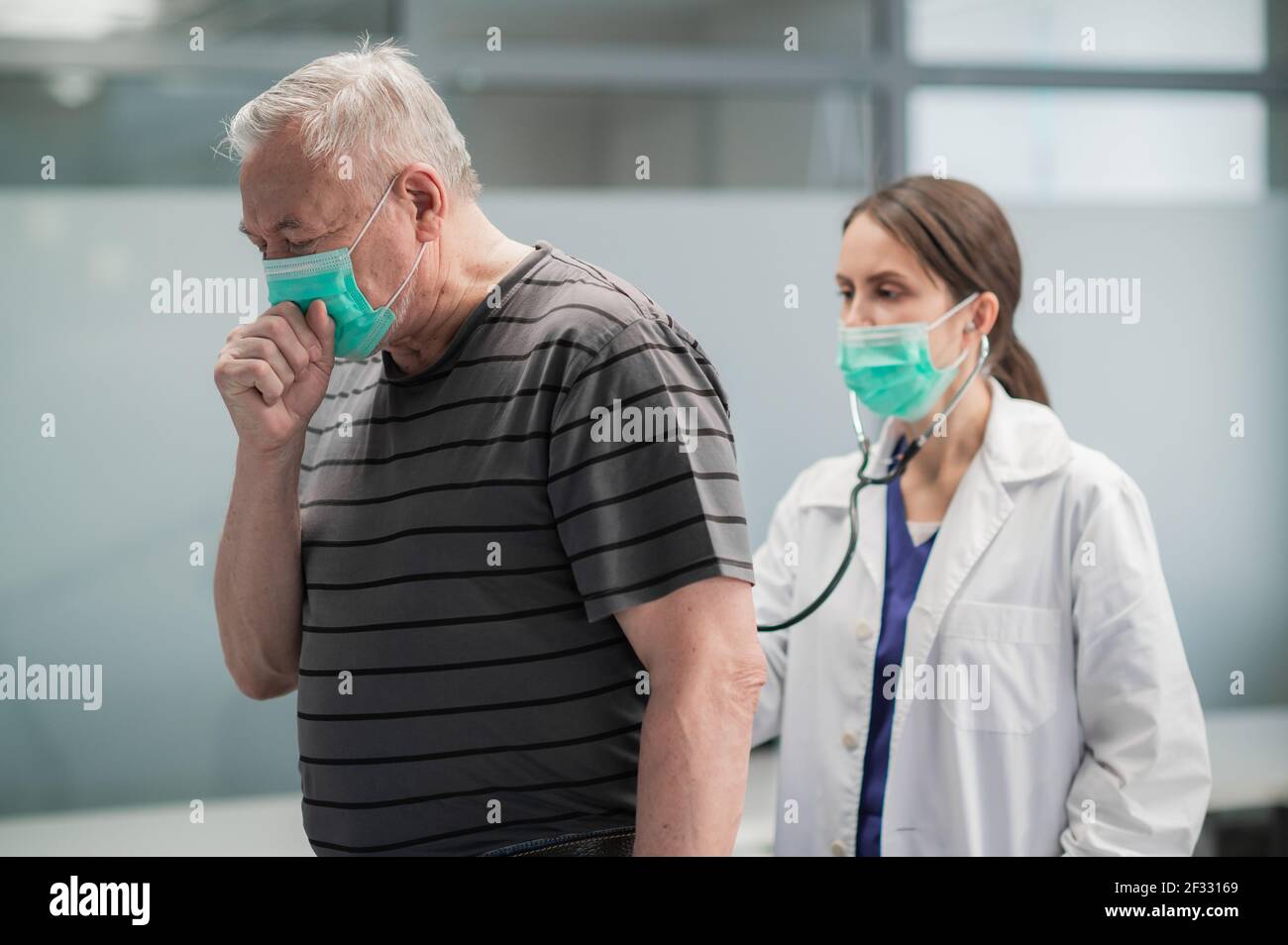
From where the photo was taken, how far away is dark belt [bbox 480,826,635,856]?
1004 millimetres

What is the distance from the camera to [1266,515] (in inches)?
104

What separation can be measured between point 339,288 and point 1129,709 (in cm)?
102

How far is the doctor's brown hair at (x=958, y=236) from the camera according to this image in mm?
1660

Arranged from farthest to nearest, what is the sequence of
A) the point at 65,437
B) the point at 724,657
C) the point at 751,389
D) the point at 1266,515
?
1. the point at 1266,515
2. the point at 751,389
3. the point at 65,437
4. the point at 724,657

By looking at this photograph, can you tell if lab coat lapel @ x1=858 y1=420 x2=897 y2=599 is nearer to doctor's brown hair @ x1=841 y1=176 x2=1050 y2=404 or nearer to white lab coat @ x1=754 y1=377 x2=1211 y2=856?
white lab coat @ x1=754 y1=377 x2=1211 y2=856

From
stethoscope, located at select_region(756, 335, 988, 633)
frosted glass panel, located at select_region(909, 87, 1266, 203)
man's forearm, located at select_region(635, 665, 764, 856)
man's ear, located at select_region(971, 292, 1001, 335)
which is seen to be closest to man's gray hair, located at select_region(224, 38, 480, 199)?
man's forearm, located at select_region(635, 665, 764, 856)

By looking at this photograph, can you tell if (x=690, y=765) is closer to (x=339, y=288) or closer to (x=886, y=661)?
(x=339, y=288)

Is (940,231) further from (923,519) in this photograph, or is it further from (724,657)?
(724,657)

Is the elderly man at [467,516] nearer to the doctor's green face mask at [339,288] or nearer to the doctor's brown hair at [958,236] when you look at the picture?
the doctor's green face mask at [339,288]

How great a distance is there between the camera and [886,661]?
1.56 meters

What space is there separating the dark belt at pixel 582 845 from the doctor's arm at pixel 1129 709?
64 centimetres

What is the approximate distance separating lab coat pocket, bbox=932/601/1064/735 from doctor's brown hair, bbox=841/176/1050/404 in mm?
434
